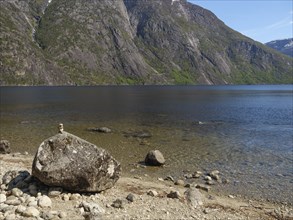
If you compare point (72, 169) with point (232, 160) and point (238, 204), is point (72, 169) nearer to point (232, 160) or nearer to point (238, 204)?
point (238, 204)

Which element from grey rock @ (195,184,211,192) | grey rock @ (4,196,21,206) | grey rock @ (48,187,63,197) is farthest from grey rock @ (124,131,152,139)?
grey rock @ (4,196,21,206)

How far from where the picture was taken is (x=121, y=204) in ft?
66.3

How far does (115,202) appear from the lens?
2047 cm

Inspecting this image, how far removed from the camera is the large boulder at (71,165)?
21.2 metres

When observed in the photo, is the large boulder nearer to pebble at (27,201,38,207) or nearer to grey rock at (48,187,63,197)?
grey rock at (48,187,63,197)

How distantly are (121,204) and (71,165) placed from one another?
4.01 m

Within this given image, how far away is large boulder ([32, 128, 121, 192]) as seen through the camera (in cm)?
2120

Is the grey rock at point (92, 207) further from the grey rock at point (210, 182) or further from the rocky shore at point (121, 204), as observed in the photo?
the grey rock at point (210, 182)

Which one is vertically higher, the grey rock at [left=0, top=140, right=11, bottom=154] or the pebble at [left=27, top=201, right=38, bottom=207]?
the pebble at [left=27, top=201, right=38, bottom=207]

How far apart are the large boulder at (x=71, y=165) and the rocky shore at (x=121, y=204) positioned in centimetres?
66

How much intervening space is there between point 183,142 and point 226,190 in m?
20.8

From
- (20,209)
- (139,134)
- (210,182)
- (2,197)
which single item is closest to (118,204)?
(20,209)

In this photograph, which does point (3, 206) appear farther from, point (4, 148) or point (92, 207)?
point (4, 148)

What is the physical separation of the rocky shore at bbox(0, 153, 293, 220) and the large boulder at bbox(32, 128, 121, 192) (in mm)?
664
